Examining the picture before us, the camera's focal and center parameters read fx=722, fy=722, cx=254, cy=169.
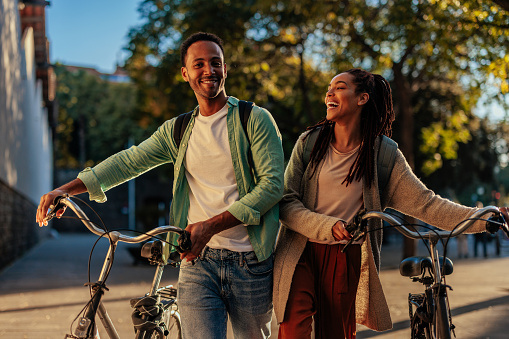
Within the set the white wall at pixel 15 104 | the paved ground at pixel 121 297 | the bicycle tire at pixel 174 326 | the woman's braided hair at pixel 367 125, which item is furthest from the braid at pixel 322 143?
the white wall at pixel 15 104

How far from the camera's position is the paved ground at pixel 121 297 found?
7994mm

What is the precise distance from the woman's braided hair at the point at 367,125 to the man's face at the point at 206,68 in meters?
0.65

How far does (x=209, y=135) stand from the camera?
3.52 meters

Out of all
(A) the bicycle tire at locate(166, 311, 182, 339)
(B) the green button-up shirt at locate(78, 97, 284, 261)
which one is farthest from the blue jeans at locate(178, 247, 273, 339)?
(A) the bicycle tire at locate(166, 311, 182, 339)

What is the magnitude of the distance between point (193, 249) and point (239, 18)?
51.8ft

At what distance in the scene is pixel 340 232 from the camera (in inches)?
130

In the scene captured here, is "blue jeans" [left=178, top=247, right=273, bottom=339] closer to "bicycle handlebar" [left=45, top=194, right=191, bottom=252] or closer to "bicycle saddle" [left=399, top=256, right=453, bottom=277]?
"bicycle handlebar" [left=45, top=194, right=191, bottom=252]

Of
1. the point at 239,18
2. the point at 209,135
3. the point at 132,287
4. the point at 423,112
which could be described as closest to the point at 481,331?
the point at 209,135

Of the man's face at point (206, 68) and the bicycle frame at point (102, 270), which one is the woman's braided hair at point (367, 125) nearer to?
the man's face at point (206, 68)

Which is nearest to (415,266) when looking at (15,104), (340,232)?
(340,232)

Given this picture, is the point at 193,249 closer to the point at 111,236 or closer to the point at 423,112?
the point at 111,236

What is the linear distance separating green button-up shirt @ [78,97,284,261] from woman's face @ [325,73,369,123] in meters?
0.34

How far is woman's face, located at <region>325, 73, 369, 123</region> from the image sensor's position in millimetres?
3654

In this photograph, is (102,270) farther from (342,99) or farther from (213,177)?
(342,99)
